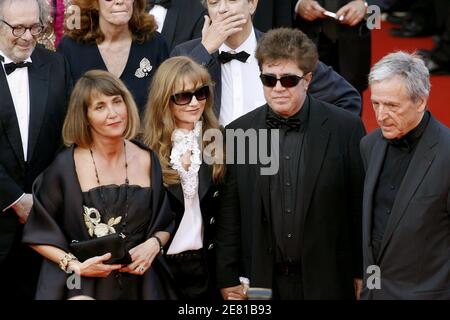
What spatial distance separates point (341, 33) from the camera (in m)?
5.87

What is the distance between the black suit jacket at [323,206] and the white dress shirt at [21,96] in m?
1.19

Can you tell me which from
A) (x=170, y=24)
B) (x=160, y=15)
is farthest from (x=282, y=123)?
(x=160, y=15)

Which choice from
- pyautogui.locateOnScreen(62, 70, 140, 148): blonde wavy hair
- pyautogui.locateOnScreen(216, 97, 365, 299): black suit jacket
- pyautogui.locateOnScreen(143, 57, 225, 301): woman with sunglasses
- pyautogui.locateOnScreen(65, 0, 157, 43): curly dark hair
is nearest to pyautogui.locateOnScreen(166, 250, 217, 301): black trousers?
pyautogui.locateOnScreen(143, 57, 225, 301): woman with sunglasses

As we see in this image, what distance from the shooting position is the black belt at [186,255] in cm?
463

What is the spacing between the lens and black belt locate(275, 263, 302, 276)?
4434mm

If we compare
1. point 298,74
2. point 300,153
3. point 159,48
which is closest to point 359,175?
point 300,153

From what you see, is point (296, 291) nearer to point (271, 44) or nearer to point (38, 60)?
point (271, 44)

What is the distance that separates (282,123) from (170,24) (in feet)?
5.11

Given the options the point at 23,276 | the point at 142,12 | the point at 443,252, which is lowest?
the point at 23,276

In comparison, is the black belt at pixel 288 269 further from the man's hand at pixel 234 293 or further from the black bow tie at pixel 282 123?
the black bow tie at pixel 282 123

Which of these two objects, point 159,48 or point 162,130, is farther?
point 159,48

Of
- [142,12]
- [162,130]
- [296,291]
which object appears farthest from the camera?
[142,12]

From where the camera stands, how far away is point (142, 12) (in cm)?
533

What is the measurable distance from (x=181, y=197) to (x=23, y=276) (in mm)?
1035
